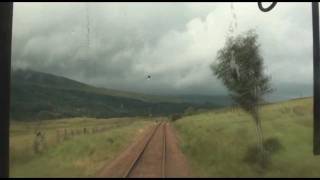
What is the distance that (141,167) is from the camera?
27.5 meters

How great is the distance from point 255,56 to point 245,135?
20464mm

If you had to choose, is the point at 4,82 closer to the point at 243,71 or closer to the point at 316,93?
the point at 316,93

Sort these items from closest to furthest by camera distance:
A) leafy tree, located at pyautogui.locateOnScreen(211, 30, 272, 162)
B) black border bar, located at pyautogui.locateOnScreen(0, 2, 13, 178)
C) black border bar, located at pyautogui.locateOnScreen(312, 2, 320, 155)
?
black border bar, located at pyautogui.locateOnScreen(0, 2, 13, 178)
black border bar, located at pyautogui.locateOnScreen(312, 2, 320, 155)
leafy tree, located at pyautogui.locateOnScreen(211, 30, 272, 162)

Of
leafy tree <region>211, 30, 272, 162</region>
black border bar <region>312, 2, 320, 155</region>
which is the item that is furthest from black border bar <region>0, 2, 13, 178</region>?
leafy tree <region>211, 30, 272, 162</region>

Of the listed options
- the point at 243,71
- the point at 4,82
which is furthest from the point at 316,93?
the point at 243,71

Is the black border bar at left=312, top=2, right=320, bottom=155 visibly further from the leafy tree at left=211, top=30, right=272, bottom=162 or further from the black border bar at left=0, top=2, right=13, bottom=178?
the leafy tree at left=211, top=30, right=272, bottom=162

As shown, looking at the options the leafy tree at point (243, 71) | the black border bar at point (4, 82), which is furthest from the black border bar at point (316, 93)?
the leafy tree at point (243, 71)

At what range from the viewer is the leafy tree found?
941 inches

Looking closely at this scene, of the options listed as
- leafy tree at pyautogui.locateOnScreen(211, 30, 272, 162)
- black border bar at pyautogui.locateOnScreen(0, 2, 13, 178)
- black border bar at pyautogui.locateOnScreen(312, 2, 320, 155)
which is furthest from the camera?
leafy tree at pyautogui.locateOnScreen(211, 30, 272, 162)

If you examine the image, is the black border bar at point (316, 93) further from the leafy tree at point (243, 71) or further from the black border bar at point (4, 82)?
the leafy tree at point (243, 71)

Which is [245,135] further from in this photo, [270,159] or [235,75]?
[235,75]

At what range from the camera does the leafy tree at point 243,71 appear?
23.9 metres

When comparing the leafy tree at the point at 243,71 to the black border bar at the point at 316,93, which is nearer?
the black border bar at the point at 316,93

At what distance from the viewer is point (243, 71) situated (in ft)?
78.5
